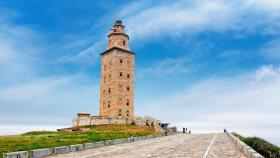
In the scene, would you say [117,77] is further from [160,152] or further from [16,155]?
[16,155]

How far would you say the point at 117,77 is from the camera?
8012cm

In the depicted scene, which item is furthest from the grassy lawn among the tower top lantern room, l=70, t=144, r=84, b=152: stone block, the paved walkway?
the tower top lantern room

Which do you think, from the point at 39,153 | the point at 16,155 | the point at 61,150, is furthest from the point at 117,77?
the point at 16,155

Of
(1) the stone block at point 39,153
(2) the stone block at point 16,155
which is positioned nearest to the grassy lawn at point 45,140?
(2) the stone block at point 16,155

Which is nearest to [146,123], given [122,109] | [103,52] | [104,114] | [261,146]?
[122,109]

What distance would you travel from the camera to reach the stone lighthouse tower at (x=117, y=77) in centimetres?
7906

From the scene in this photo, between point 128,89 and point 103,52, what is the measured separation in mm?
12130

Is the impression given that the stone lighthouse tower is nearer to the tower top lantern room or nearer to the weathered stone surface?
the tower top lantern room

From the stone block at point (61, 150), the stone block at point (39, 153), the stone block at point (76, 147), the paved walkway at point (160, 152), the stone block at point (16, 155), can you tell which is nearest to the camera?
the stone block at point (16, 155)

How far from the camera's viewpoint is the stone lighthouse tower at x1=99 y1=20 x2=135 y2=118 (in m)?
79.1

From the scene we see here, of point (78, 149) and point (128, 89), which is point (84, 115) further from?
point (78, 149)

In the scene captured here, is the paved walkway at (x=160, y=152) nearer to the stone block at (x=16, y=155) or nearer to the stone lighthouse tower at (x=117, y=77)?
the stone block at (x=16, y=155)

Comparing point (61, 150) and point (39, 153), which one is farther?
point (61, 150)

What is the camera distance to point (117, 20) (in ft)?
281
